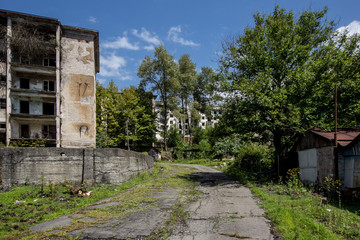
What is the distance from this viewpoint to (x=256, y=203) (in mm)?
8625

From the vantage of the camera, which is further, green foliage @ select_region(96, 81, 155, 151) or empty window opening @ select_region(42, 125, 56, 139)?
green foliage @ select_region(96, 81, 155, 151)

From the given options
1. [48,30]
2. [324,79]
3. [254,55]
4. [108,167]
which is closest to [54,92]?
[48,30]

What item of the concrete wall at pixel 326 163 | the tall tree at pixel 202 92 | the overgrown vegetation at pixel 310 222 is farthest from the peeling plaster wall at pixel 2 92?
the tall tree at pixel 202 92

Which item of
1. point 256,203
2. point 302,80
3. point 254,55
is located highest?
point 254,55

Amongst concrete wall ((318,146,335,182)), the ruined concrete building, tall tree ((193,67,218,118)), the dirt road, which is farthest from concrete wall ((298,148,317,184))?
tall tree ((193,67,218,118))

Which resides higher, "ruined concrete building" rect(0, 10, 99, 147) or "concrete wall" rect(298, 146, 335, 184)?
"ruined concrete building" rect(0, 10, 99, 147)

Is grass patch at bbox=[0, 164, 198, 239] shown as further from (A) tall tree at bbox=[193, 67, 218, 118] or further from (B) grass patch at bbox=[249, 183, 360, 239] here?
(A) tall tree at bbox=[193, 67, 218, 118]

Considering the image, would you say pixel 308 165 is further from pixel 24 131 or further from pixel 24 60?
pixel 24 60

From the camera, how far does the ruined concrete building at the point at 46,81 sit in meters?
21.1

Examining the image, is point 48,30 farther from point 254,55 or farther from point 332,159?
point 332,159

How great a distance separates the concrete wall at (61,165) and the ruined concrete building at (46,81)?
40.4 ft

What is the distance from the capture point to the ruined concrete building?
2112 cm

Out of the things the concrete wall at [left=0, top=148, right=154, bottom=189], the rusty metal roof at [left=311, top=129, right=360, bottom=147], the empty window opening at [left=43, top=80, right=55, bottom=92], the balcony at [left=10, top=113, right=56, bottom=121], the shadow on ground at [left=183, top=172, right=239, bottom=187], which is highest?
the empty window opening at [left=43, top=80, right=55, bottom=92]

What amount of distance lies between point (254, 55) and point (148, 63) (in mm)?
24771
